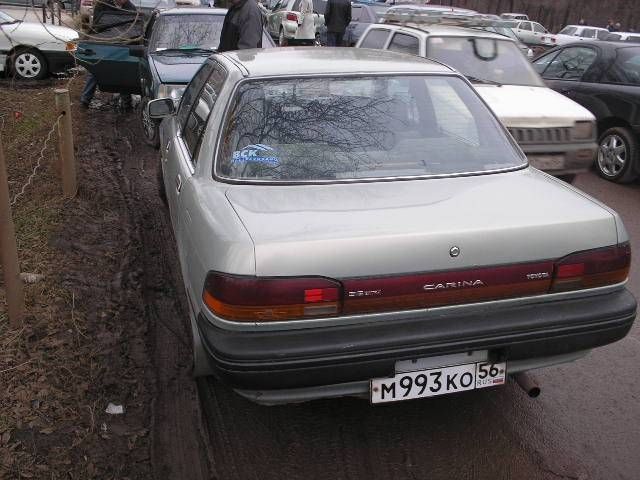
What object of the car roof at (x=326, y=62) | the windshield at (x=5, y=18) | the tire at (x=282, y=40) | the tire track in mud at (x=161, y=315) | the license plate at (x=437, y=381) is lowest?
the tire at (x=282, y=40)

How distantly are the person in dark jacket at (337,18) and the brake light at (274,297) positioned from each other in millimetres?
12341

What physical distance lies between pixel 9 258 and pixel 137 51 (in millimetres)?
5597

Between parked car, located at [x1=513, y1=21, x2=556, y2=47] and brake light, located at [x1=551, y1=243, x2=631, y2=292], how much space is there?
28.8 m

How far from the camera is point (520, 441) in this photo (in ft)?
10.4

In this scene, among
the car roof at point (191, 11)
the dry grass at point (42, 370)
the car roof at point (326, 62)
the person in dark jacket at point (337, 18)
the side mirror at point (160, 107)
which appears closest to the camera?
the dry grass at point (42, 370)

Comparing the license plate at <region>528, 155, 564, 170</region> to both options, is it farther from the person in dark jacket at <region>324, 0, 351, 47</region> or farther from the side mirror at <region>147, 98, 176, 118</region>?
the person in dark jacket at <region>324, 0, 351, 47</region>

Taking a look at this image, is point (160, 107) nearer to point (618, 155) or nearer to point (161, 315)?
point (161, 315)

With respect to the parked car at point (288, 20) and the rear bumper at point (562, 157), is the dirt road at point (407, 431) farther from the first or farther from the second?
the parked car at point (288, 20)

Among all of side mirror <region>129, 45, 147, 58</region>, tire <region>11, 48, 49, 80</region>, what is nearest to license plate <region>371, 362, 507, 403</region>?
side mirror <region>129, 45, 147, 58</region>

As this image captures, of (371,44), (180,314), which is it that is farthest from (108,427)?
(371,44)

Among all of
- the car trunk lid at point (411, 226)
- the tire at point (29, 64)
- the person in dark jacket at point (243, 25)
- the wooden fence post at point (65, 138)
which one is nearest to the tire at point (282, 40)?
the tire at point (29, 64)

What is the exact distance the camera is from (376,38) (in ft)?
26.5

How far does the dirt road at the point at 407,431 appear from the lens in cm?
296

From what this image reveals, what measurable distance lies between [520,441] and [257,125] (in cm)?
197
